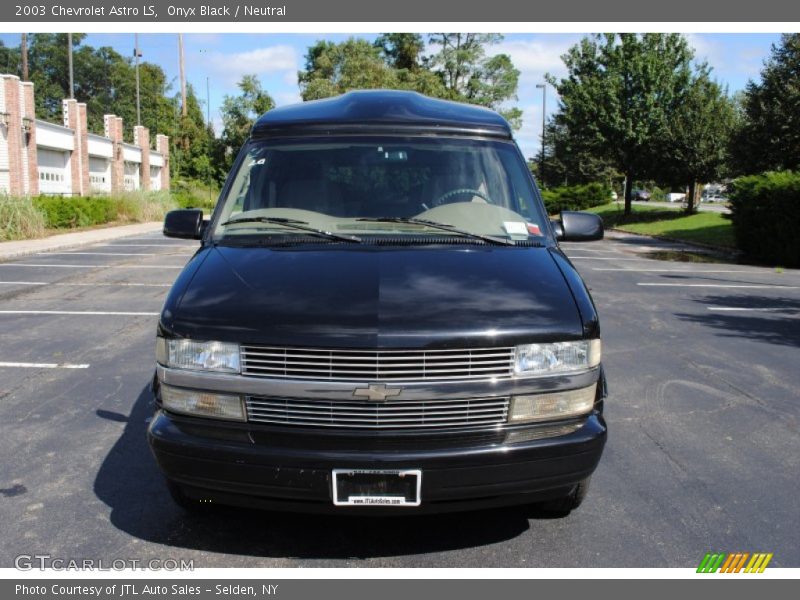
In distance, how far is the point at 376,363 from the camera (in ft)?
10.4

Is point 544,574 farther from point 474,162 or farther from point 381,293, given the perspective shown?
point 474,162

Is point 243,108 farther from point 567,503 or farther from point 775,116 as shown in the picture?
point 567,503

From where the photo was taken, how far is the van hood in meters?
3.20

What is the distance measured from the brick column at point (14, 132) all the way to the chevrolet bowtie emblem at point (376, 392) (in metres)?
30.8

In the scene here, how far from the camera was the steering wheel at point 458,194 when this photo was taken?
443 cm

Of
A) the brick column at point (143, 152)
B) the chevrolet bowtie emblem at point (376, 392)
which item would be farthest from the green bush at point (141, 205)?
the chevrolet bowtie emblem at point (376, 392)

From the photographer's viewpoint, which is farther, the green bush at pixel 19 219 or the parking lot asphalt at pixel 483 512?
the green bush at pixel 19 219

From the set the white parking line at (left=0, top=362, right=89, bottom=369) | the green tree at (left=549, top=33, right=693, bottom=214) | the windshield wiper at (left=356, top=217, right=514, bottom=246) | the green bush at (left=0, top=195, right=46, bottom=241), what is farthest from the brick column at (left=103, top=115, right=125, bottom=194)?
the windshield wiper at (left=356, top=217, right=514, bottom=246)

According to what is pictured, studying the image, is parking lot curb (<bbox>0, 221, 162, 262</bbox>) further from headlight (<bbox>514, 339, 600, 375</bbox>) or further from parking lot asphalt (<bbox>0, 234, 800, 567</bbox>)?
headlight (<bbox>514, 339, 600, 375</bbox>)

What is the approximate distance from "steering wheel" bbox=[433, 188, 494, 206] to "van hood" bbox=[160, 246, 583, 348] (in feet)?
2.20

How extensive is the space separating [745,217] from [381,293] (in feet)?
62.1

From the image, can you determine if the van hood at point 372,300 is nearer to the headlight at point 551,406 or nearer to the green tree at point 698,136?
the headlight at point 551,406

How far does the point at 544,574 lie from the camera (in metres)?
3.41

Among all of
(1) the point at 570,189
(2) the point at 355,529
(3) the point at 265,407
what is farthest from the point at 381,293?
(1) the point at 570,189
